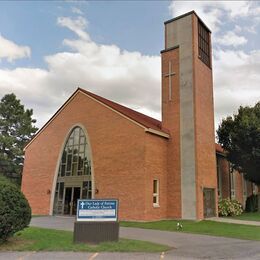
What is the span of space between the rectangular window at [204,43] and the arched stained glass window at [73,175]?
11386 millimetres

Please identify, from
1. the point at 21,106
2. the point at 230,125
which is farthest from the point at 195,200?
the point at 21,106

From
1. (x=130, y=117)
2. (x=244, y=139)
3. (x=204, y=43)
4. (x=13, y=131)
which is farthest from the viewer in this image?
(x=13, y=131)

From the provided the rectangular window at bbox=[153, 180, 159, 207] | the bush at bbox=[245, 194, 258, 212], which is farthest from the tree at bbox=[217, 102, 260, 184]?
the rectangular window at bbox=[153, 180, 159, 207]

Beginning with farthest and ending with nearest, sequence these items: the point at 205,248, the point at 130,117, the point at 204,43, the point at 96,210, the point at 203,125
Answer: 1. the point at 204,43
2. the point at 203,125
3. the point at 130,117
4. the point at 96,210
5. the point at 205,248

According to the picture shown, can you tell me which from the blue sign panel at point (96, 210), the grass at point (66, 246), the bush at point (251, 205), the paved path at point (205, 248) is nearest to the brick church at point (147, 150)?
the paved path at point (205, 248)

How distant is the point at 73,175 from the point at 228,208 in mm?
12525

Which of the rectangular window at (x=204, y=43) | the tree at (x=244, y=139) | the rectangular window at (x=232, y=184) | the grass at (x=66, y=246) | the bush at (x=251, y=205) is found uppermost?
the rectangular window at (x=204, y=43)

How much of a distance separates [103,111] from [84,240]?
50.4 feet

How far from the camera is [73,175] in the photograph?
27.6m

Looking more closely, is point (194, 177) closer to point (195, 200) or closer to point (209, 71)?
point (195, 200)

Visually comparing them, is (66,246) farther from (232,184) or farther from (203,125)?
(232,184)

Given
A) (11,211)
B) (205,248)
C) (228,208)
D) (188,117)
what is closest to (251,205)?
(228,208)

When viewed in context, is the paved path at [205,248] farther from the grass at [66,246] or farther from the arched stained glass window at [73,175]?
the arched stained glass window at [73,175]

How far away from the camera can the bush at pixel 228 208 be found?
1071 inches
